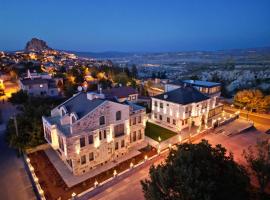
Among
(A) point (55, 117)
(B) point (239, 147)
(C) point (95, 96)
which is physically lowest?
(B) point (239, 147)

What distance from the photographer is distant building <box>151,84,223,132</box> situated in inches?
1326

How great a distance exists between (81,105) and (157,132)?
1554 centimetres

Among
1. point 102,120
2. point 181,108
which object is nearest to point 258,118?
point 181,108

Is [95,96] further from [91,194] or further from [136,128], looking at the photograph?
[91,194]

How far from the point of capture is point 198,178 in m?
12.2

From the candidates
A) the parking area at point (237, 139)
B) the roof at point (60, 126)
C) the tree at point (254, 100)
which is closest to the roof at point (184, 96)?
the parking area at point (237, 139)

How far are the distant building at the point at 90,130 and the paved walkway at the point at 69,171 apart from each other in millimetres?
487

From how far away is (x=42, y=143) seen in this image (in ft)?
92.5

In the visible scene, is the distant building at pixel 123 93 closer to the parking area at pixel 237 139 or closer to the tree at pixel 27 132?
the tree at pixel 27 132

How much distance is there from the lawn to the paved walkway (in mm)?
4994

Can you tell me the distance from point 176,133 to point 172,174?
21582 millimetres

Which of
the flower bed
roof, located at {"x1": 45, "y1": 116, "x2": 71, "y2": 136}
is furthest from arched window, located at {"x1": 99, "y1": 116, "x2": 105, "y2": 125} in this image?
the flower bed

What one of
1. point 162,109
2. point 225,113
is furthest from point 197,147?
point 225,113

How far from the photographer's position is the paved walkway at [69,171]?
21.9 metres
